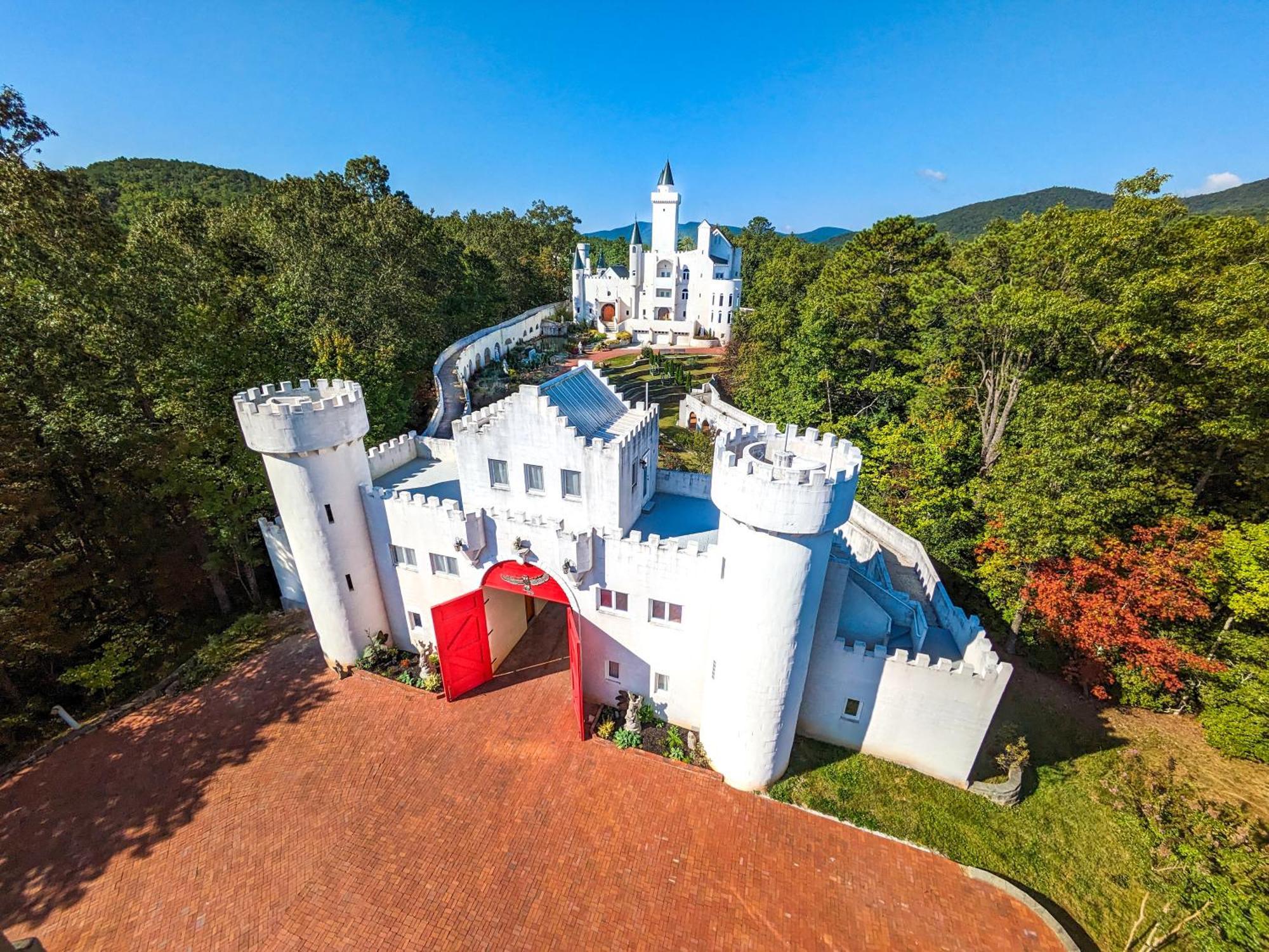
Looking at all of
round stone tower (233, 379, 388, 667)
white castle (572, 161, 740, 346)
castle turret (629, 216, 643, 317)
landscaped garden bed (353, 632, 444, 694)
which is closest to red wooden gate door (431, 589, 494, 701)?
landscaped garden bed (353, 632, 444, 694)

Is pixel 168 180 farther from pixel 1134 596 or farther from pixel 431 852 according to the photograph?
pixel 1134 596

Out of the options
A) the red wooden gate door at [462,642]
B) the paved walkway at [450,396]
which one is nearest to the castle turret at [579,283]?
the paved walkway at [450,396]

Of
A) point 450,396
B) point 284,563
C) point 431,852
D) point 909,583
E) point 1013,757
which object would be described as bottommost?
point 431,852

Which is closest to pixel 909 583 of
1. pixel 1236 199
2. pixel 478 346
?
pixel 478 346

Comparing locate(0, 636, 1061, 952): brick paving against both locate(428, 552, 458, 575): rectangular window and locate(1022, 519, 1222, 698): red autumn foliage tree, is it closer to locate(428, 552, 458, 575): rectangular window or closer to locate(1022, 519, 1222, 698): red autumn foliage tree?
locate(428, 552, 458, 575): rectangular window

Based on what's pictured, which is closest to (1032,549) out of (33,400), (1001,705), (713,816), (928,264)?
(1001,705)

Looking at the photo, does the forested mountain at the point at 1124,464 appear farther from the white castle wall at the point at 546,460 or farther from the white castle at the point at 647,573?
the white castle wall at the point at 546,460
